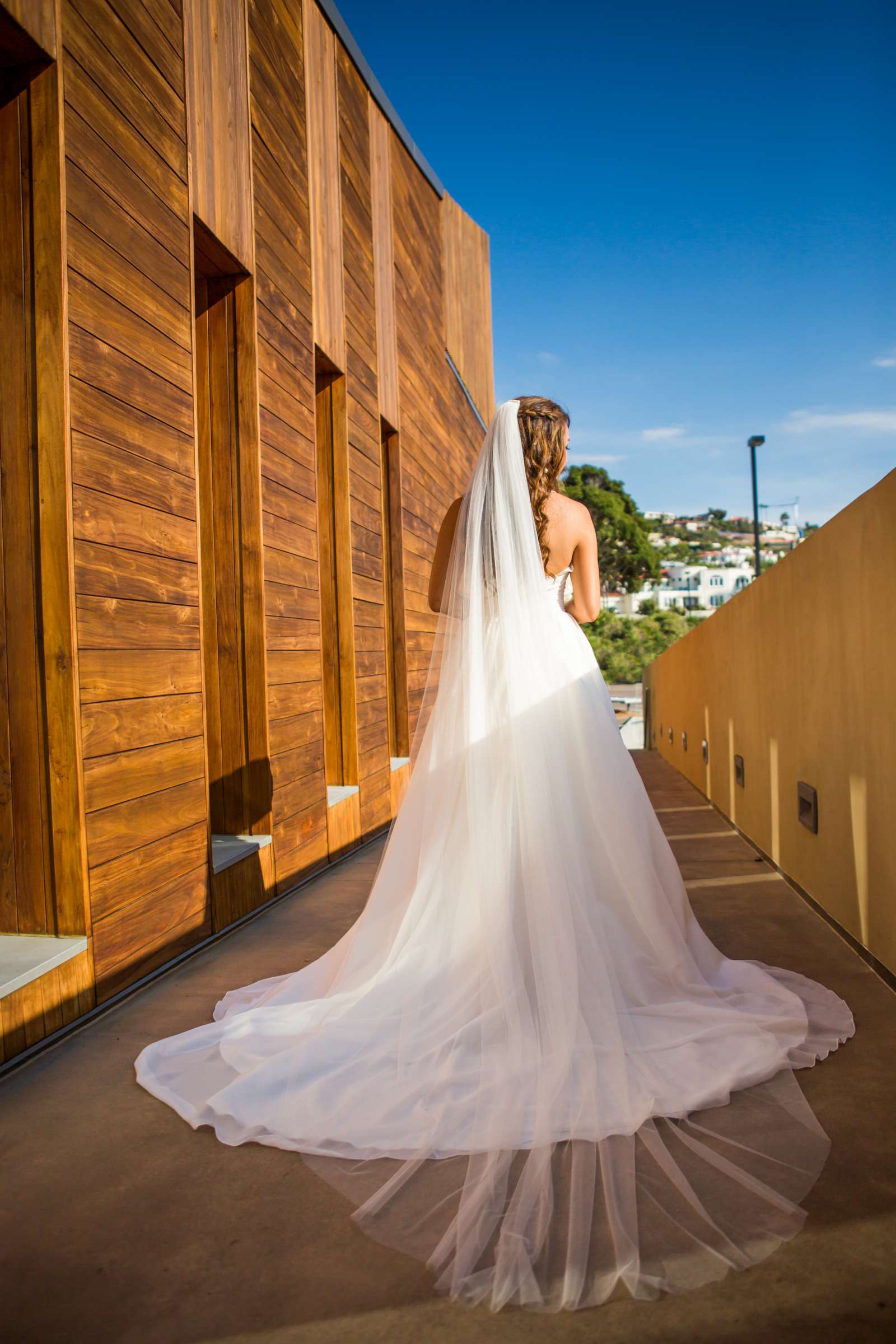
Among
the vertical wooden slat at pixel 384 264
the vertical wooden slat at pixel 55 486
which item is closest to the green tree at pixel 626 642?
the vertical wooden slat at pixel 384 264

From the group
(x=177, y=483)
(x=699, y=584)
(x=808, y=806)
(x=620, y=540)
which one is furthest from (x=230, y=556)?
(x=699, y=584)

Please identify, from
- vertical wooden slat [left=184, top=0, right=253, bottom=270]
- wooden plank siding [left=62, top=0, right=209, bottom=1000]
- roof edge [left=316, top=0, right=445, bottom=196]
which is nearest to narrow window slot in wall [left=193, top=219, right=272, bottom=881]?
vertical wooden slat [left=184, top=0, right=253, bottom=270]

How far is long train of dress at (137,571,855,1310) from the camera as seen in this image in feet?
4.50

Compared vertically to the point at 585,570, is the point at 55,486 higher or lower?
higher

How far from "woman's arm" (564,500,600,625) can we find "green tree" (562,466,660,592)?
137 ft

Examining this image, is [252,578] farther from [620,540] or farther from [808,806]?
[620,540]

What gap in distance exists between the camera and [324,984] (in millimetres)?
2395

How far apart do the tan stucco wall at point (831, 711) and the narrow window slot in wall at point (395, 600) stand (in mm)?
2307

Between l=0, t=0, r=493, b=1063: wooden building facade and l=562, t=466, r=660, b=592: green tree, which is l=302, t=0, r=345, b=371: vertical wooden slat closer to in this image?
l=0, t=0, r=493, b=1063: wooden building facade

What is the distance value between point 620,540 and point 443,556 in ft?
144

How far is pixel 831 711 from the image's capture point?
3039mm

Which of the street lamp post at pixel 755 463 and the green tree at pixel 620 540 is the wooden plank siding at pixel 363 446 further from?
the green tree at pixel 620 540

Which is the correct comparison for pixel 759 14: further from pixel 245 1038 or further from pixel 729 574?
pixel 729 574

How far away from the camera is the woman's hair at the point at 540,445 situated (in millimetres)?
2488
